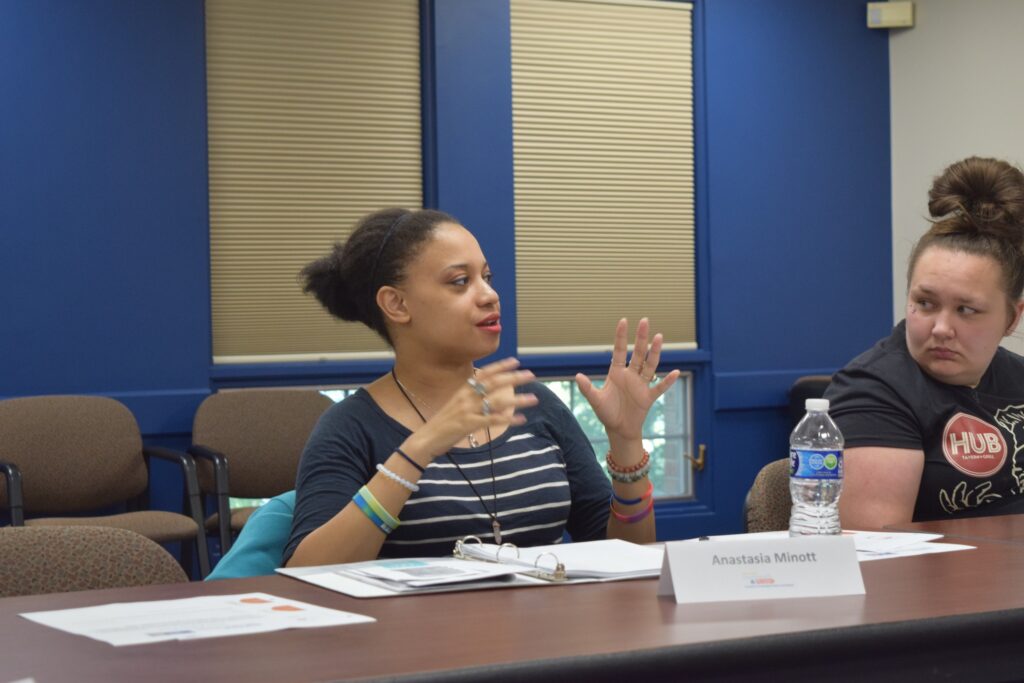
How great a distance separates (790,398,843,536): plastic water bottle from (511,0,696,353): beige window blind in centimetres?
299

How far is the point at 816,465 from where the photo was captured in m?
1.98

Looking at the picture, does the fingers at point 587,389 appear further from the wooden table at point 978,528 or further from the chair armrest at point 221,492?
the chair armrest at point 221,492

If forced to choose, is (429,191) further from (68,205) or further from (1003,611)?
(1003,611)

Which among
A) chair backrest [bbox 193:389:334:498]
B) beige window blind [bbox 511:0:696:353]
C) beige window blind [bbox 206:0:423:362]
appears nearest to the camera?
chair backrest [bbox 193:389:334:498]

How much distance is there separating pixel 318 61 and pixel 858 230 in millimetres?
2598

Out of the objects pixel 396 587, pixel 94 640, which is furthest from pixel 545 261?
pixel 94 640

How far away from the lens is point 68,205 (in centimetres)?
439

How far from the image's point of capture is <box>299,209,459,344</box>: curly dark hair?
2.46 m

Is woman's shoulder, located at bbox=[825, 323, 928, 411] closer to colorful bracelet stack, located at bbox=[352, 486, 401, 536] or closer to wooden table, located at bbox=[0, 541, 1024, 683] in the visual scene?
wooden table, located at bbox=[0, 541, 1024, 683]

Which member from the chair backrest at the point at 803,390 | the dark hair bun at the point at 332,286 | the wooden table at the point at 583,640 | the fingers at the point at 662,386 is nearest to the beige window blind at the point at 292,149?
the chair backrest at the point at 803,390

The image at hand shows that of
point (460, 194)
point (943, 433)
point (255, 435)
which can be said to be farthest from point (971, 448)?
point (460, 194)

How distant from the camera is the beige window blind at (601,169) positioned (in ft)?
16.9

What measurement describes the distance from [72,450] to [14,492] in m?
0.43

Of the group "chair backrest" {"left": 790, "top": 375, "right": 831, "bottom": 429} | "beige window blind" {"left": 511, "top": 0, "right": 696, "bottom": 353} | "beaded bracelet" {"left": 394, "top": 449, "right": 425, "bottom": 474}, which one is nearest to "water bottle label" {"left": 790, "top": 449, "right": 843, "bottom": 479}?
"beaded bracelet" {"left": 394, "top": 449, "right": 425, "bottom": 474}
